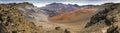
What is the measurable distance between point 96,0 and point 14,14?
7843cm

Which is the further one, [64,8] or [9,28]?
[64,8]

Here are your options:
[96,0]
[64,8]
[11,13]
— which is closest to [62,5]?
[64,8]

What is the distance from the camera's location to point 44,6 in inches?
5507

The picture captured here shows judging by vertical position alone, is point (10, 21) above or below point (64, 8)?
above

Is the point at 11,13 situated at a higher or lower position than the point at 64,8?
higher

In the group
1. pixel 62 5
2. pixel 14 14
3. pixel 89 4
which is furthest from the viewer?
pixel 62 5

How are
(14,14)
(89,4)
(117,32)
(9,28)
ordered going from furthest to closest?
(89,4)
(14,14)
(9,28)
(117,32)

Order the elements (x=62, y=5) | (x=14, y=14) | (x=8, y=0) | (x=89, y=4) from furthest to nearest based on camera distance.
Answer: (x=62, y=5) < (x=89, y=4) < (x=8, y=0) < (x=14, y=14)

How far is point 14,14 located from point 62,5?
98.2m

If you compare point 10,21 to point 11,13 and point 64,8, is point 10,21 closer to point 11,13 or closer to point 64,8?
point 11,13

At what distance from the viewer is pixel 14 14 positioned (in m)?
38.3

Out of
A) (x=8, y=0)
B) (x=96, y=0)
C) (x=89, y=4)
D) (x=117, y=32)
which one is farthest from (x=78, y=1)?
(x=117, y=32)

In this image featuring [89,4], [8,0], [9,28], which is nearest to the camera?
[9,28]

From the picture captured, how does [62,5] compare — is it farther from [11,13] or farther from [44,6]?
[11,13]
